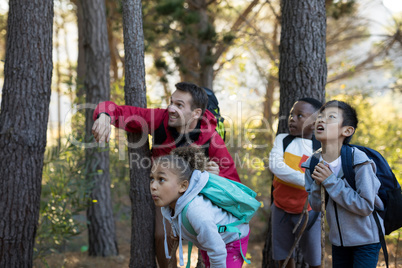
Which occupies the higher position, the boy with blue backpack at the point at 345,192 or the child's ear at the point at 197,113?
the child's ear at the point at 197,113

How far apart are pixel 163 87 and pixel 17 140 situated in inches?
272

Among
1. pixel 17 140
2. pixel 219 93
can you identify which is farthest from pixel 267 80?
pixel 17 140

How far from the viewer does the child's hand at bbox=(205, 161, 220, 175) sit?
3.01 metres

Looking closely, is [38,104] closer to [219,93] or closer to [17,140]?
[17,140]

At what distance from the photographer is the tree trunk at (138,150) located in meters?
3.54

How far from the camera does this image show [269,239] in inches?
170

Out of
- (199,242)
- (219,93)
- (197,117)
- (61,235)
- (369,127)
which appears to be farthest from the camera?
(219,93)

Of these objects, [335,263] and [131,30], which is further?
[131,30]

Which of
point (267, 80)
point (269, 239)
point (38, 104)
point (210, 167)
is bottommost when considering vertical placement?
point (269, 239)

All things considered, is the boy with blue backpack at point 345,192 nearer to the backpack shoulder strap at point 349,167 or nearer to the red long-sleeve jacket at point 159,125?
the backpack shoulder strap at point 349,167

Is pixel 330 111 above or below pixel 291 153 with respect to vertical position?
above

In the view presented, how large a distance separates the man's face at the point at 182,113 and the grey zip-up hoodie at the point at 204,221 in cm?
83

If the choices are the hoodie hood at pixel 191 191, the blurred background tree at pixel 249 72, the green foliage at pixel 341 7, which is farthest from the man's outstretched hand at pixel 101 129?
the green foliage at pixel 341 7

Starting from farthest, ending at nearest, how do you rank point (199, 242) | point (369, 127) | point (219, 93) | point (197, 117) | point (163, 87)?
point (163, 87), point (219, 93), point (369, 127), point (197, 117), point (199, 242)
